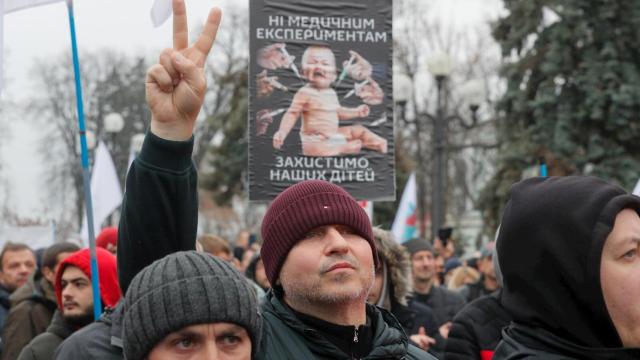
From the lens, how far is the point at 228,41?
42750mm

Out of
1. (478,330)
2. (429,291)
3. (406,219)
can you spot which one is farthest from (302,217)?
(406,219)

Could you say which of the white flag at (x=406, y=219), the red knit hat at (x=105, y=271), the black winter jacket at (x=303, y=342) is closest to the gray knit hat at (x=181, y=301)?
the black winter jacket at (x=303, y=342)

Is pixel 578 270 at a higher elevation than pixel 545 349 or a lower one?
higher

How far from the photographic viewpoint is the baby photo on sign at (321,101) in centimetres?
605

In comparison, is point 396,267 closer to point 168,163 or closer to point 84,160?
point 84,160

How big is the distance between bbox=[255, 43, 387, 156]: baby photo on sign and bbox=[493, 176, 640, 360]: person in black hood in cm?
344

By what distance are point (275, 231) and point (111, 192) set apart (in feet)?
26.7

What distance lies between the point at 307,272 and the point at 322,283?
0.24 feet

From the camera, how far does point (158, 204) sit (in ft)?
9.91

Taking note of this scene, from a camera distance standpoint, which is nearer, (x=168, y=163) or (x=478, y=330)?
(x=168, y=163)

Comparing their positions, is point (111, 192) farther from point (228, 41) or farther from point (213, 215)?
point (213, 215)

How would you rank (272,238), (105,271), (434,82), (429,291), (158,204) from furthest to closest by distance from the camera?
(434,82), (429,291), (105,271), (272,238), (158,204)

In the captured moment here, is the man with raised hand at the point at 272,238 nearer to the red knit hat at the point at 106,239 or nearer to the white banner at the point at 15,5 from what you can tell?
the white banner at the point at 15,5

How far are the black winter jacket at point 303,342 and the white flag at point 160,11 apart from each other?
3.89ft
